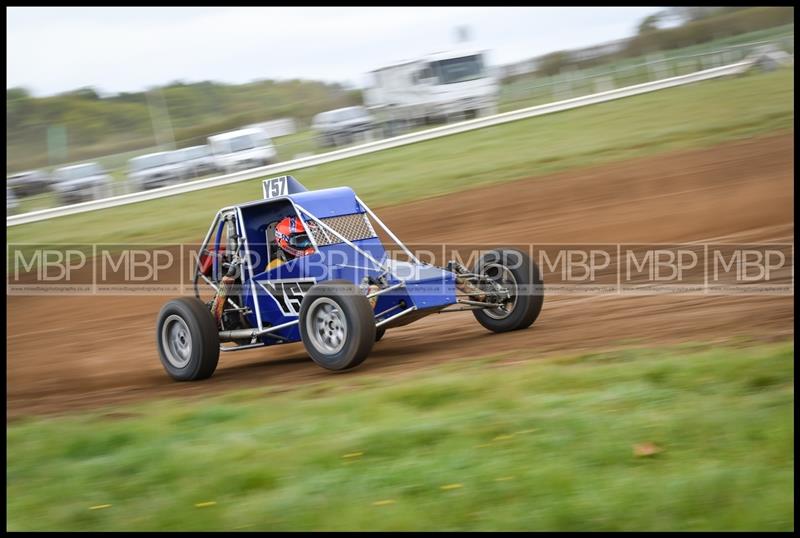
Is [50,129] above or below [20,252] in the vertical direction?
above

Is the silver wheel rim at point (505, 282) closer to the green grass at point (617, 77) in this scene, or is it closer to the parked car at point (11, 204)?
the parked car at point (11, 204)

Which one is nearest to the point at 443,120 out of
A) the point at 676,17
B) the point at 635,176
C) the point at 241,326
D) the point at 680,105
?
the point at 680,105

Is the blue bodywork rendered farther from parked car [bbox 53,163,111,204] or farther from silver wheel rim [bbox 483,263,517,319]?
parked car [bbox 53,163,111,204]

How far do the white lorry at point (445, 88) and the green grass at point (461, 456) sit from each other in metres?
18.7

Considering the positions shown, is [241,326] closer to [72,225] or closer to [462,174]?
[462,174]

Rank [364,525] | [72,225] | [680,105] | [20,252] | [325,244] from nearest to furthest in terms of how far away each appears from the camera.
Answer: [364,525], [325,244], [20,252], [72,225], [680,105]

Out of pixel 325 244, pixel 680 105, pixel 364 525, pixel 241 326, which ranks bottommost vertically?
pixel 364 525

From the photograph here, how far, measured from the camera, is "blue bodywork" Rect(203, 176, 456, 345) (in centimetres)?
836

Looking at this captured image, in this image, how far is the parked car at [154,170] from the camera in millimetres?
23969

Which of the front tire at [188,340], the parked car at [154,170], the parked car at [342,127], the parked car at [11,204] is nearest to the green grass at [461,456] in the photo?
the front tire at [188,340]

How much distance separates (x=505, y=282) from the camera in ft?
29.5

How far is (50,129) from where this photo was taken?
1427 inches

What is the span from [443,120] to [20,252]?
443 inches

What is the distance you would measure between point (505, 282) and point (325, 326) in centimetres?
181
